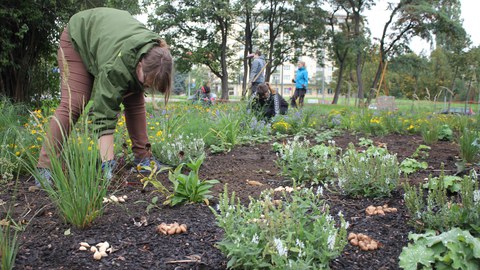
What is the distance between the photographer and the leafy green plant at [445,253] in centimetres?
153

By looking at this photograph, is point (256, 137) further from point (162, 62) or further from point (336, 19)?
point (336, 19)

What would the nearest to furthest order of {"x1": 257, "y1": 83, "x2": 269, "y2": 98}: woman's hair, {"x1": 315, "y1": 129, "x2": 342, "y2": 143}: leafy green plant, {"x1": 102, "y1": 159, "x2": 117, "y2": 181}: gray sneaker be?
{"x1": 102, "y1": 159, "x2": 117, "y2": 181}: gray sneaker → {"x1": 315, "y1": 129, "x2": 342, "y2": 143}: leafy green plant → {"x1": 257, "y1": 83, "x2": 269, "y2": 98}: woman's hair

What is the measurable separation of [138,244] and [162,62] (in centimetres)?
106

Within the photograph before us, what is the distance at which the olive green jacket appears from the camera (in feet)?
7.70

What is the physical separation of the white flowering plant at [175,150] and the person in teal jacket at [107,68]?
59 cm

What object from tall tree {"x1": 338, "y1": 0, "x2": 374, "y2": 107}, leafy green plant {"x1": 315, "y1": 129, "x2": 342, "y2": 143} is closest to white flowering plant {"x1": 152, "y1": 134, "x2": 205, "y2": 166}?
leafy green plant {"x1": 315, "y1": 129, "x2": 342, "y2": 143}

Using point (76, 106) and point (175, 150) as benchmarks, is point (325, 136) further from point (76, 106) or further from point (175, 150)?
point (76, 106)

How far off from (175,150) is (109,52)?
1115mm

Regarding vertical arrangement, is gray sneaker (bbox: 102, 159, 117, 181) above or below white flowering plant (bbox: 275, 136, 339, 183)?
above

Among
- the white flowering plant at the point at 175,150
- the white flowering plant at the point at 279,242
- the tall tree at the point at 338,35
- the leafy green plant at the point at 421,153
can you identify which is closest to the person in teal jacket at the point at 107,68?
the white flowering plant at the point at 175,150

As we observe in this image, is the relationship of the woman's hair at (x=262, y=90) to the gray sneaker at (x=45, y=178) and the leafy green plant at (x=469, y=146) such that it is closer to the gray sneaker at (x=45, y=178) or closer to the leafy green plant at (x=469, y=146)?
the leafy green plant at (x=469, y=146)

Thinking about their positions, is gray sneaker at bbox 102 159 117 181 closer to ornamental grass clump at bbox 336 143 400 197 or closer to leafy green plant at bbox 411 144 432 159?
ornamental grass clump at bbox 336 143 400 197

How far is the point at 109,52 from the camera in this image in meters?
2.43

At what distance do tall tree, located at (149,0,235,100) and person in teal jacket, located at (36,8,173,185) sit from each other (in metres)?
17.9
